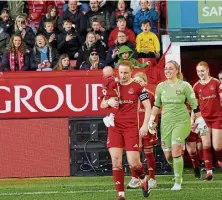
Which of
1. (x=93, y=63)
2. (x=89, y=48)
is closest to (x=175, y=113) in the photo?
(x=93, y=63)

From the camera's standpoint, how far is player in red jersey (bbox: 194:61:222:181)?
14844 mm

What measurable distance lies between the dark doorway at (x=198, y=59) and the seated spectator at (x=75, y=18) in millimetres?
2246

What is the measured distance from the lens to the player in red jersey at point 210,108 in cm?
1484

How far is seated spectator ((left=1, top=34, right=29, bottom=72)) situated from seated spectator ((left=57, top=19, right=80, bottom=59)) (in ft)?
3.63

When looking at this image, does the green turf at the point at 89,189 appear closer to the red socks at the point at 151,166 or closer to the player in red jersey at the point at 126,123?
the red socks at the point at 151,166

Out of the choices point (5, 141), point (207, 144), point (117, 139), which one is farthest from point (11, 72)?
point (117, 139)

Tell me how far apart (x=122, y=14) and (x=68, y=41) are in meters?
1.51

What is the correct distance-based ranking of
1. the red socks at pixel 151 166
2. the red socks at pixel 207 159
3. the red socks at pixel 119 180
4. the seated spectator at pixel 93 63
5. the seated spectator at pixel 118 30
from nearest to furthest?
Answer: the red socks at pixel 119 180 → the red socks at pixel 151 166 → the red socks at pixel 207 159 → the seated spectator at pixel 93 63 → the seated spectator at pixel 118 30

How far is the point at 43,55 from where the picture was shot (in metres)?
17.4

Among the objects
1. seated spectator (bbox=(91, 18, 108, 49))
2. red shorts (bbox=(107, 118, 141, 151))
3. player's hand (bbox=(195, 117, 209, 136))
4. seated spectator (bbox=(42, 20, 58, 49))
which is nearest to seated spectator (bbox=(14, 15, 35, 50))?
seated spectator (bbox=(42, 20, 58, 49))

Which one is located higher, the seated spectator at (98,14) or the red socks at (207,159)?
the seated spectator at (98,14)

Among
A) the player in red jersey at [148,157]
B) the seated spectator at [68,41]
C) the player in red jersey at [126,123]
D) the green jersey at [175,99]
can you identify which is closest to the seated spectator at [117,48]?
the seated spectator at [68,41]

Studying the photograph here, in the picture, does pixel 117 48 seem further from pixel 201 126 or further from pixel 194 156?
pixel 201 126

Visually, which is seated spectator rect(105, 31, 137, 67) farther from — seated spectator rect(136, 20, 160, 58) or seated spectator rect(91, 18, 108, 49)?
seated spectator rect(91, 18, 108, 49)
